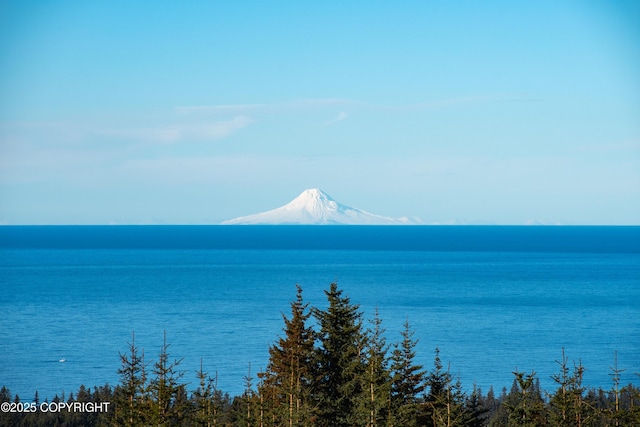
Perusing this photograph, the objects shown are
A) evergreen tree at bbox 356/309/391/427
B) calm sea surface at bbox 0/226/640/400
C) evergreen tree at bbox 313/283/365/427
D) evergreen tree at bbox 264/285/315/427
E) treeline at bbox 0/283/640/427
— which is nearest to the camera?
evergreen tree at bbox 356/309/391/427

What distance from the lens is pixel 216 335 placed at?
7975cm

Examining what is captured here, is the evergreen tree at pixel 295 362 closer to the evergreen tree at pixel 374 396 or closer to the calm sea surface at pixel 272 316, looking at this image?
the evergreen tree at pixel 374 396

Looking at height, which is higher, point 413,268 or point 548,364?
point 413,268

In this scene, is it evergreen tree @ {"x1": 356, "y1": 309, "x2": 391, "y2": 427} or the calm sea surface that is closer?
evergreen tree @ {"x1": 356, "y1": 309, "x2": 391, "y2": 427}

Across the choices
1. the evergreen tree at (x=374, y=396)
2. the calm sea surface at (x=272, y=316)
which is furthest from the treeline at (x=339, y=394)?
the calm sea surface at (x=272, y=316)

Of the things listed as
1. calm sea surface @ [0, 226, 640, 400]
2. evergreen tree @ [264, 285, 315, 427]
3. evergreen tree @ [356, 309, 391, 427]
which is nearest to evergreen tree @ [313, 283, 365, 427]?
evergreen tree @ [264, 285, 315, 427]

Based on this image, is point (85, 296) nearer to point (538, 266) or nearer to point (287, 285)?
point (287, 285)

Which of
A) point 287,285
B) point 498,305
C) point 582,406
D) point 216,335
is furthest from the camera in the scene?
point 287,285

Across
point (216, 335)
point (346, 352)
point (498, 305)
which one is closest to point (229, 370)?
point (216, 335)

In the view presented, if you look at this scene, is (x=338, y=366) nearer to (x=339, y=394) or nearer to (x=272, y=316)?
(x=339, y=394)

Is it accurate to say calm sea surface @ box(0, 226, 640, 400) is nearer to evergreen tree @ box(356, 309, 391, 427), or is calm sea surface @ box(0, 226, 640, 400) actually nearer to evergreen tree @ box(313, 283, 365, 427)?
evergreen tree @ box(313, 283, 365, 427)

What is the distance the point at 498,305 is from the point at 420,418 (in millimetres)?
86496

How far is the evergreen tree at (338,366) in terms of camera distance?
2541 cm

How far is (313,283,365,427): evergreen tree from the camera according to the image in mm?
25406
